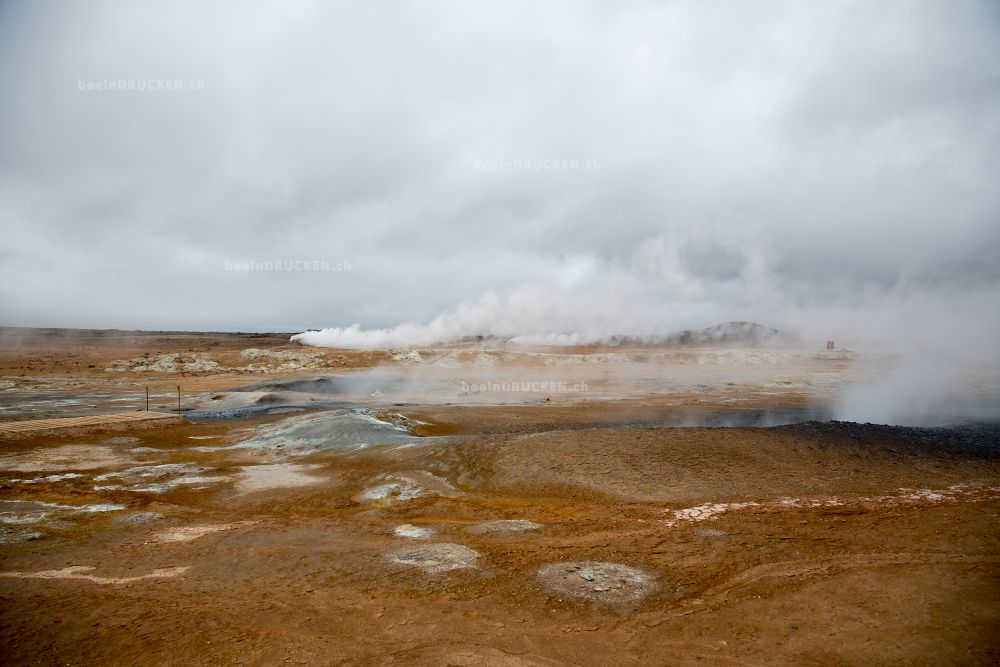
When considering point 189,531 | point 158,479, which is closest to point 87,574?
point 189,531

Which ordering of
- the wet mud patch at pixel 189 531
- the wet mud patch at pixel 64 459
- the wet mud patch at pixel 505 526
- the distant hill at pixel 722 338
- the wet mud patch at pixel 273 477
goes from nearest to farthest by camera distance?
the wet mud patch at pixel 189 531 < the wet mud patch at pixel 505 526 < the wet mud patch at pixel 273 477 < the wet mud patch at pixel 64 459 < the distant hill at pixel 722 338

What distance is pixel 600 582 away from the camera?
8.18 meters

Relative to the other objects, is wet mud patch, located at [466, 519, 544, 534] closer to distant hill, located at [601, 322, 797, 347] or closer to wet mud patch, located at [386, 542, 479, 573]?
wet mud patch, located at [386, 542, 479, 573]

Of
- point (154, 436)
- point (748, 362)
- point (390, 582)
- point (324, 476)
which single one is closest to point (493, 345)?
point (748, 362)

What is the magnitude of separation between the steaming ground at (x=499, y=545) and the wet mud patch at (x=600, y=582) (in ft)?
0.15

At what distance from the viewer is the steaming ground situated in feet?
21.5

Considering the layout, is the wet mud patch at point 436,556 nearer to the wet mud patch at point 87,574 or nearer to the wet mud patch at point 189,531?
the wet mud patch at point 87,574

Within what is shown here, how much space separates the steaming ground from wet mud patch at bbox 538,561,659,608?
0.15ft

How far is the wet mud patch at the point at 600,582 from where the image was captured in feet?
25.3

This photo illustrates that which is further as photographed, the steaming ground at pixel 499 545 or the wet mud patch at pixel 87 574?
the wet mud patch at pixel 87 574

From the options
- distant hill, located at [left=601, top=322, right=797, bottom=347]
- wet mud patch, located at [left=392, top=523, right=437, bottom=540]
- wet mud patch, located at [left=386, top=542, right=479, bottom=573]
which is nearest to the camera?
wet mud patch, located at [left=386, top=542, right=479, bottom=573]

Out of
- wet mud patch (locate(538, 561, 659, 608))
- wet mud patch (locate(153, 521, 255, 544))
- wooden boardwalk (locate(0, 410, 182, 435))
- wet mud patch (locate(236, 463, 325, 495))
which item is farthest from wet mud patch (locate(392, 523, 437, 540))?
wooden boardwalk (locate(0, 410, 182, 435))

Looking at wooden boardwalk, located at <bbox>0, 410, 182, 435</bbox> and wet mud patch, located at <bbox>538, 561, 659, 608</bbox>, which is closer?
wet mud patch, located at <bbox>538, 561, 659, 608</bbox>

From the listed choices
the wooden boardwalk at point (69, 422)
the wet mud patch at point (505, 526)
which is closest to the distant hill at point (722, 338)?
the wooden boardwalk at point (69, 422)
